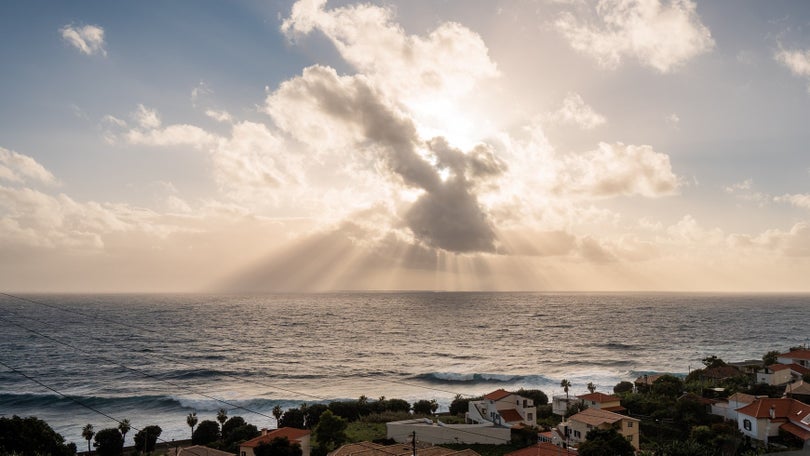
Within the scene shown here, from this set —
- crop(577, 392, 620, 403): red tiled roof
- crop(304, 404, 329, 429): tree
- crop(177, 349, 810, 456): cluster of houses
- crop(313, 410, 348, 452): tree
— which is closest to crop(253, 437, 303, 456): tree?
crop(177, 349, 810, 456): cluster of houses

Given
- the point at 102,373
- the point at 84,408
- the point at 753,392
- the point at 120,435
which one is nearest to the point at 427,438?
the point at 120,435

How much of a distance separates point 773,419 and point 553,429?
72.6 feet

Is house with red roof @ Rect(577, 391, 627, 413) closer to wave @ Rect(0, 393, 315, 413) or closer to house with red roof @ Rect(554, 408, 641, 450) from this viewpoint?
house with red roof @ Rect(554, 408, 641, 450)

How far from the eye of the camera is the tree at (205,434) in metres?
56.9

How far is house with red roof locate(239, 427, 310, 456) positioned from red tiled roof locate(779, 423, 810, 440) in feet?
158

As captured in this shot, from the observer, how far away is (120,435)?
52969 millimetres

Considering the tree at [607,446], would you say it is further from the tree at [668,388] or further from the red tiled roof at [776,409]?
the tree at [668,388]

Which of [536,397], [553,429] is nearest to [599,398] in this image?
[553,429]

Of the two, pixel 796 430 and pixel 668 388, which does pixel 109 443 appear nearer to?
pixel 668 388

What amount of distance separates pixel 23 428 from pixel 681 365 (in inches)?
4664

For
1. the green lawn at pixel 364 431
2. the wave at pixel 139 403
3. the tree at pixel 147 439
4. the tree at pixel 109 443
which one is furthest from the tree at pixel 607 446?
the wave at pixel 139 403

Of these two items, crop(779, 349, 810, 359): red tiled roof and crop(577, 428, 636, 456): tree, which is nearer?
crop(577, 428, 636, 456): tree

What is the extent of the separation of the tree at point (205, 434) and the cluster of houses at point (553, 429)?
975cm

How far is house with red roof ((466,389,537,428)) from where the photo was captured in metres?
56.5
